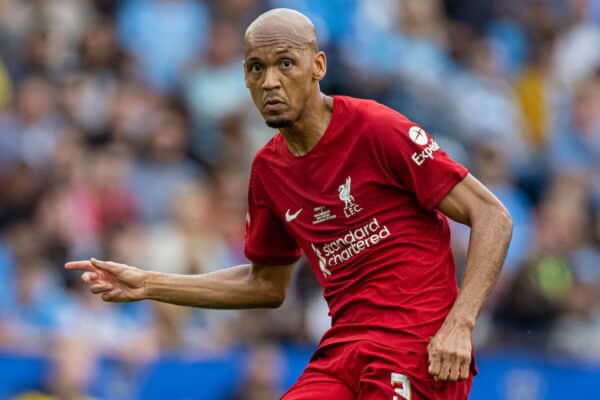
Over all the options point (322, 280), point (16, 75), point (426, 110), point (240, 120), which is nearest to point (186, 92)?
point (240, 120)

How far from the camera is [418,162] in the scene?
20.2ft

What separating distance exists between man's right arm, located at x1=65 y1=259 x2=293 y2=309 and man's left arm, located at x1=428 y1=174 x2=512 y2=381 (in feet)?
4.12

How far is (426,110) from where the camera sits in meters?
14.5

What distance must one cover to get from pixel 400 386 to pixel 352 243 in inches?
29.2

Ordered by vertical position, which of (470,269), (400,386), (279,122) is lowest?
(400,386)

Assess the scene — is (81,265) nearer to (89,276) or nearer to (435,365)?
(89,276)

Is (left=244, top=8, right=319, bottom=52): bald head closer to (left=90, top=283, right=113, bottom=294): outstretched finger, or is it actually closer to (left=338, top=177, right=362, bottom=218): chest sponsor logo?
(left=338, top=177, right=362, bottom=218): chest sponsor logo

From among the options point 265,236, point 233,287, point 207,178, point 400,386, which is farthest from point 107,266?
point 207,178

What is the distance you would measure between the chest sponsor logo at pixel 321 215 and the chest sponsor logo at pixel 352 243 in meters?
0.11

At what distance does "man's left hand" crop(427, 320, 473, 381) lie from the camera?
582 centimetres

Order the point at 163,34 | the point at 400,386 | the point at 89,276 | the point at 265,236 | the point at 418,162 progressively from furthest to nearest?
the point at 163,34 → the point at 265,236 → the point at 89,276 → the point at 418,162 → the point at 400,386

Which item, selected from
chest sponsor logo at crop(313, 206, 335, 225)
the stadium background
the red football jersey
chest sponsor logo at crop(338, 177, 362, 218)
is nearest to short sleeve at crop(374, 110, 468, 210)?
the red football jersey

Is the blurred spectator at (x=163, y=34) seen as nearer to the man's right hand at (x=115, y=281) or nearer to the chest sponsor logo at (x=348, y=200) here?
the man's right hand at (x=115, y=281)

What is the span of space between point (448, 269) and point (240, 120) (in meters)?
7.06
